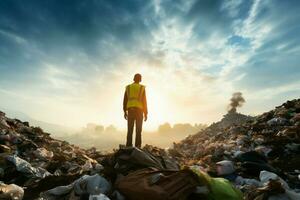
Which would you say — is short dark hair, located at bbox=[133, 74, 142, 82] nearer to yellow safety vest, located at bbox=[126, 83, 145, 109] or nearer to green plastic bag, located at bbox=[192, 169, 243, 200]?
yellow safety vest, located at bbox=[126, 83, 145, 109]

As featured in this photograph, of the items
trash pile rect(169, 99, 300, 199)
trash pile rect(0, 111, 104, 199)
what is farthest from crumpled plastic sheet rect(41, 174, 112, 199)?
trash pile rect(169, 99, 300, 199)

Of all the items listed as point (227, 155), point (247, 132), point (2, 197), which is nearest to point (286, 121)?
point (247, 132)

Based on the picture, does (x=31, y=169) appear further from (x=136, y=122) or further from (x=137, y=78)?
(x=137, y=78)

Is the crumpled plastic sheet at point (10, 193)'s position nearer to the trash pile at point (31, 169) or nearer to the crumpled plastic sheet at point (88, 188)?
the trash pile at point (31, 169)

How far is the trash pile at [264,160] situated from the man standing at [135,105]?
66.3 inches

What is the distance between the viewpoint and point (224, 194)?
391cm

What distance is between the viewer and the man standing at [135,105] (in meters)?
7.89

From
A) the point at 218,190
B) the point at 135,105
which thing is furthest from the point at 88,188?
the point at 135,105

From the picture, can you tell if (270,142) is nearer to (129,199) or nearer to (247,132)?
(247,132)

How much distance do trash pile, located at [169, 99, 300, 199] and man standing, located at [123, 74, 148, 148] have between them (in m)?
1.68

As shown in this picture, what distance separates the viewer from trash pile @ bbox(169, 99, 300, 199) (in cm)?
429

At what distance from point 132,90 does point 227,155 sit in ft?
9.91

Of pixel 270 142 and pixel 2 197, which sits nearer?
pixel 2 197

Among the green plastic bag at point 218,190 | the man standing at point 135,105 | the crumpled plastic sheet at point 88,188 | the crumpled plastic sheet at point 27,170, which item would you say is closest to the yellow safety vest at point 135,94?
the man standing at point 135,105
